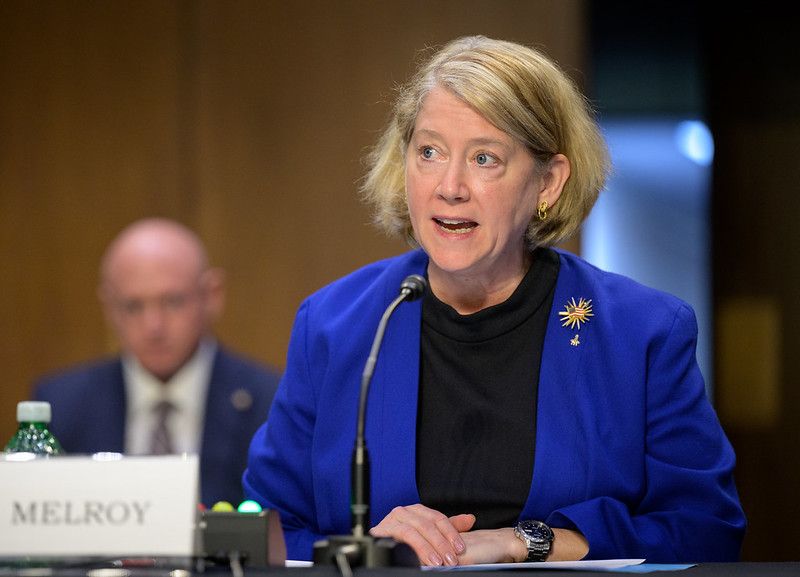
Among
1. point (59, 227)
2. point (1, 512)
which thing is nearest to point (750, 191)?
point (59, 227)

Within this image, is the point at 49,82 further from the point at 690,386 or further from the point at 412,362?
the point at 690,386

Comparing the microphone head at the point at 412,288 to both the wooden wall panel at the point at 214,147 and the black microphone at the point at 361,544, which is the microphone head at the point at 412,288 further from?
the wooden wall panel at the point at 214,147

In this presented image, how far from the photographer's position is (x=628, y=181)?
474 cm

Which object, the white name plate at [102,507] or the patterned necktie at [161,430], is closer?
the white name plate at [102,507]

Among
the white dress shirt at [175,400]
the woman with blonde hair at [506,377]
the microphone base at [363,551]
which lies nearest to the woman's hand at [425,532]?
the woman with blonde hair at [506,377]

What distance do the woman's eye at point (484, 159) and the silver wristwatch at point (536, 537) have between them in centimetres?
64

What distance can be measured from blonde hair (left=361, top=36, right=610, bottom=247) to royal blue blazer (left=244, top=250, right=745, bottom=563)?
159mm

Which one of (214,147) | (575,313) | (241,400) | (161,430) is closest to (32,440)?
(575,313)

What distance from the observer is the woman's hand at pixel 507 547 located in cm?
184

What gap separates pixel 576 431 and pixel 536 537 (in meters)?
0.23

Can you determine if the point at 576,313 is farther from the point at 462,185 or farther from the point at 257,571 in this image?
the point at 257,571

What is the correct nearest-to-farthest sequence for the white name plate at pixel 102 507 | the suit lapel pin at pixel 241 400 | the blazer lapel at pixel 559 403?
the white name plate at pixel 102 507, the blazer lapel at pixel 559 403, the suit lapel pin at pixel 241 400

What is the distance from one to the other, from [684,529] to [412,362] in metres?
0.56

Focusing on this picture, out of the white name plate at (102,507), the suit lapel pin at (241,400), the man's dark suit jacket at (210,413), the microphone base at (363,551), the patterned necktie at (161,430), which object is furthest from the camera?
the patterned necktie at (161,430)
